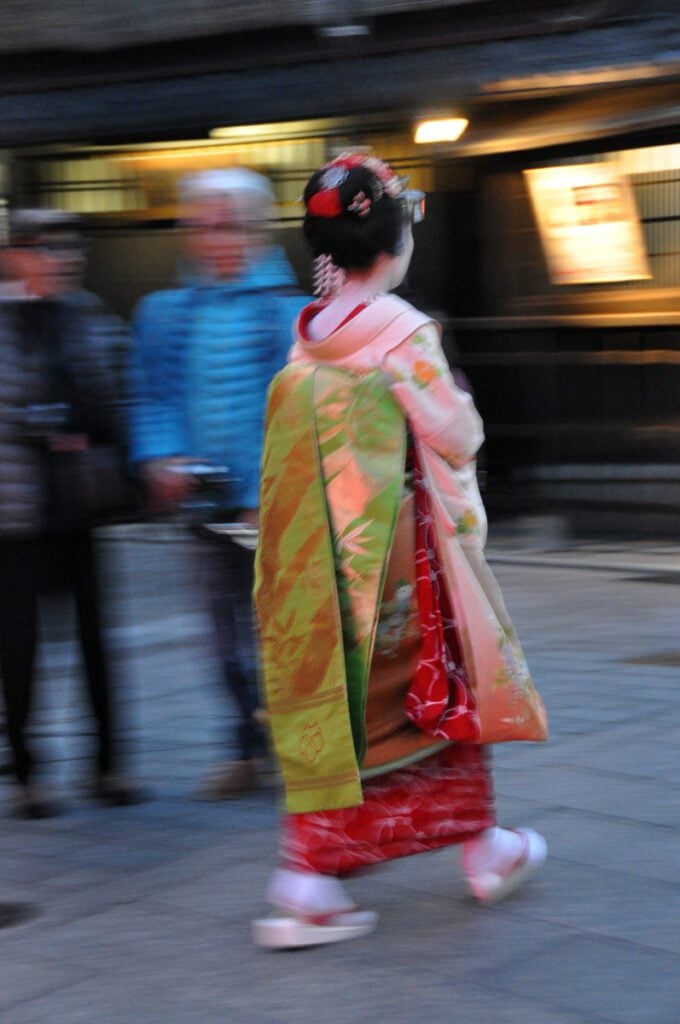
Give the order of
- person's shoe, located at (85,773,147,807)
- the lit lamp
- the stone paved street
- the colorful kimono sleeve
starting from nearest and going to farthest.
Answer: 1. the stone paved street
2. the colorful kimono sleeve
3. person's shoe, located at (85,773,147,807)
4. the lit lamp

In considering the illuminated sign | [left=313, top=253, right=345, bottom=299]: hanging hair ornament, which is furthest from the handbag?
the illuminated sign

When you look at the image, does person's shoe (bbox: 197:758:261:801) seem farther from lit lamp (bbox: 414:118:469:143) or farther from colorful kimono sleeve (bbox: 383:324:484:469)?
lit lamp (bbox: 414:118:469:143)

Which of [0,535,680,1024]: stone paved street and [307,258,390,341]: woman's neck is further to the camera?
[307,258,390,341]: woman's neck

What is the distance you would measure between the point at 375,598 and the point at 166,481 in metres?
1.20

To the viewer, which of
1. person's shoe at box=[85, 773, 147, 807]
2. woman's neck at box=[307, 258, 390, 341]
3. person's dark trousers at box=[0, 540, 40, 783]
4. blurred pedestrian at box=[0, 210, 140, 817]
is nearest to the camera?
woman's neck at box=[307, 258, 390, 341]

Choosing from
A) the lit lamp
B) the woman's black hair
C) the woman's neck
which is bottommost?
the woman's neck

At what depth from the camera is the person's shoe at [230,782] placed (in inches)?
177

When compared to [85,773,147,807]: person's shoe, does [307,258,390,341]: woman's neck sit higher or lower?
higher

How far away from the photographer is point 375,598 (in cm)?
333

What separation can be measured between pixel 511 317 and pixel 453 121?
4.11 feet

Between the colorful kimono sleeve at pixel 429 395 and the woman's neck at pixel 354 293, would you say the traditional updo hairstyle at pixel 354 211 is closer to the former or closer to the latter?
the woman's neck at pixel 354 293

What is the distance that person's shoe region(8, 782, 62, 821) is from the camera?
4383 mm

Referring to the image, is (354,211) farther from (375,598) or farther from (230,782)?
(230,782)

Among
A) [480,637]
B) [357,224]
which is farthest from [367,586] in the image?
[357,224]
